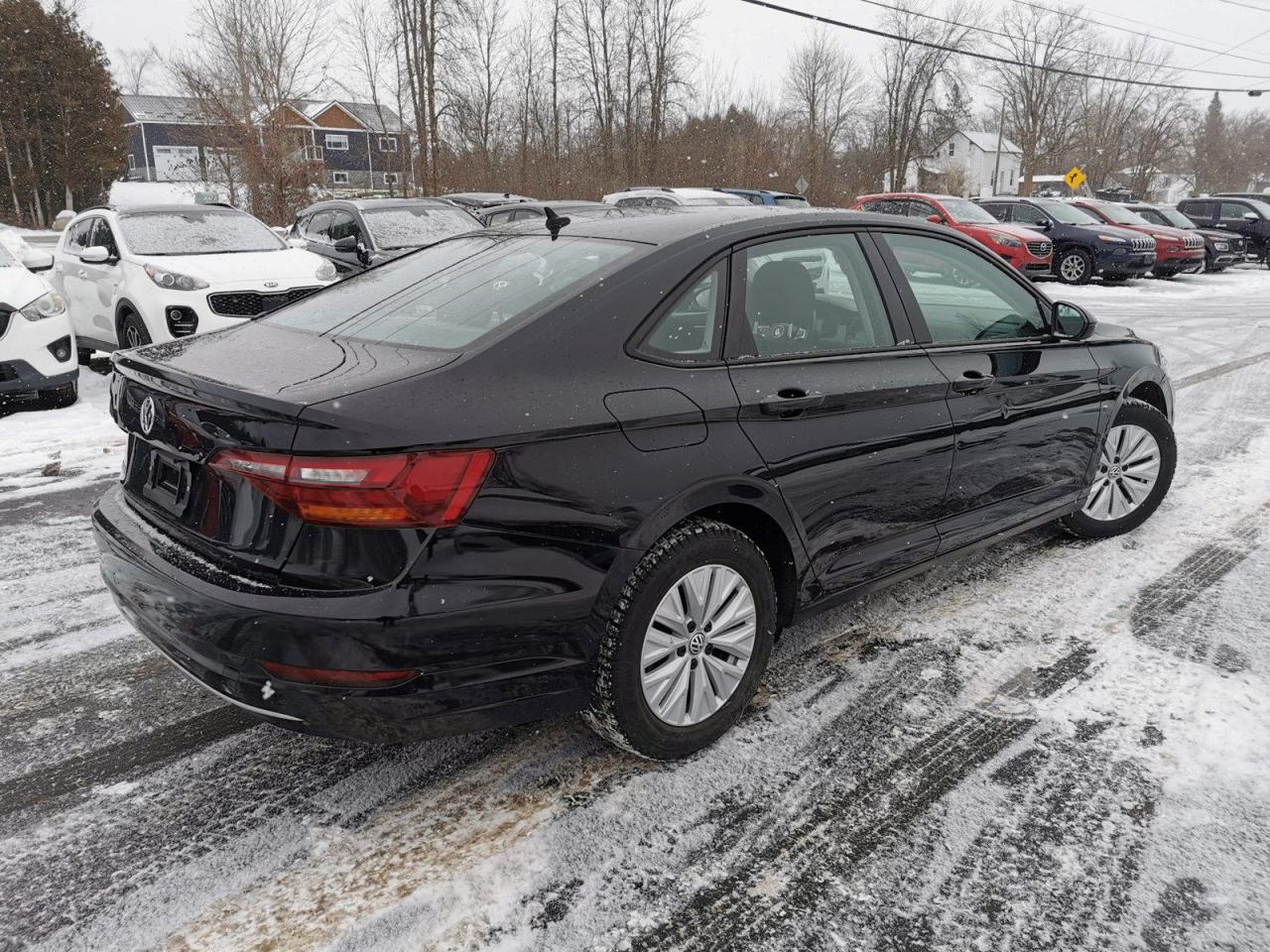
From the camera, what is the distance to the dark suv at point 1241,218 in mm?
25578

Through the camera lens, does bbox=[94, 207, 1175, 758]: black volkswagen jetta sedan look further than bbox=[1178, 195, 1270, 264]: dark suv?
No

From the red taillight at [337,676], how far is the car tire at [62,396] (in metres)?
6.83

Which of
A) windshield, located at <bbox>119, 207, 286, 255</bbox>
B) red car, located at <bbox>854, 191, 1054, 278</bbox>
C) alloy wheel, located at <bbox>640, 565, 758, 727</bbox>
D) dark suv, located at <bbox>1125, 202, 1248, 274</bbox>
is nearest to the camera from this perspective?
alloy wheel, located at <bbox>640, 565, 758, 727</bbox>

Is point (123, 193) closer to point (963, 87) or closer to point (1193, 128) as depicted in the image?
point (963, 87)

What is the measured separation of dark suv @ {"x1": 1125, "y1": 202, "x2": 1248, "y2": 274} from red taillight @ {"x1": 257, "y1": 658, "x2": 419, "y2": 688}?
25.2 meters

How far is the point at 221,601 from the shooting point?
2.38 m

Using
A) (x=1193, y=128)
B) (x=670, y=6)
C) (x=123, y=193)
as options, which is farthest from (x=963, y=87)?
(x=123, y=193)

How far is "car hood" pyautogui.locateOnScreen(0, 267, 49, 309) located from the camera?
24.5 feet

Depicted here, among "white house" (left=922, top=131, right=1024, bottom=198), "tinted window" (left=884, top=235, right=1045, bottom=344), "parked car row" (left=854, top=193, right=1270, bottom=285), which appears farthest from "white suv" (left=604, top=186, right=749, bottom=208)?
"white house" (left=922, top=131, right=1024, bottom=198)

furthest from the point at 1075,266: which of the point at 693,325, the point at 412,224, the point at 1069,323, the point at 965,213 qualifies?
the point at 693,325

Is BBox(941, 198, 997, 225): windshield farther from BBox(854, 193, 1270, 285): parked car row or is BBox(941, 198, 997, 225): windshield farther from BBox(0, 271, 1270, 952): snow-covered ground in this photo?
BBox(0, 271, 1270, 952): snow-covered ground

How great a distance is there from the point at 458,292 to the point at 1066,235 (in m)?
19.7

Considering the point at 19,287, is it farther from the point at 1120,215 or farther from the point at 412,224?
the point at 1120,215

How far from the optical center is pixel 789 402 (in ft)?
9.81
